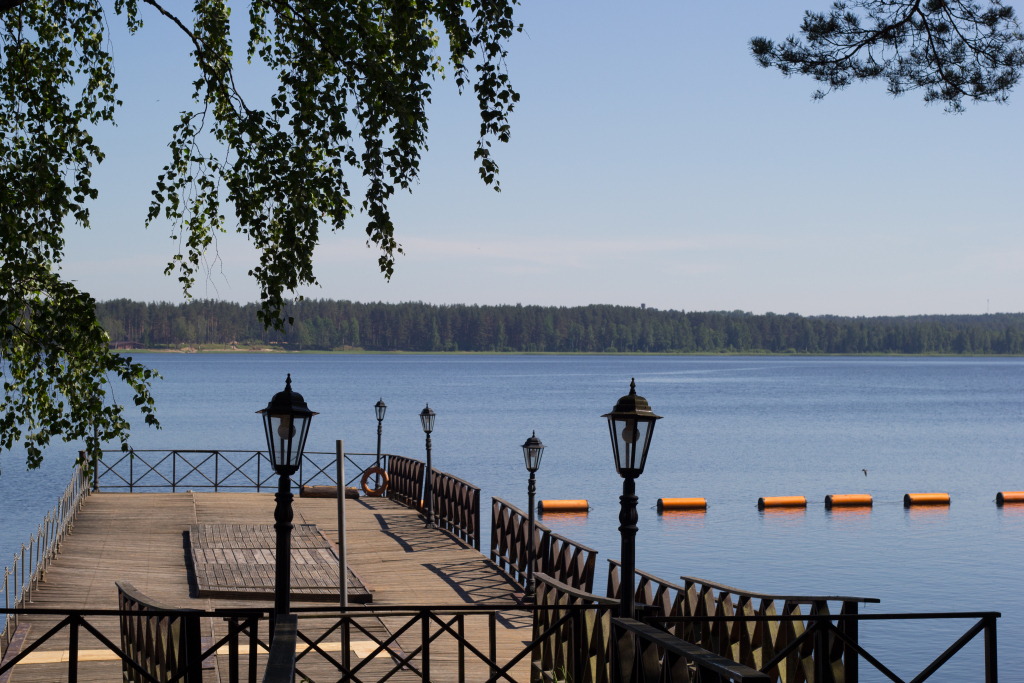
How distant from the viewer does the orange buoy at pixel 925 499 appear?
41000 millimetres

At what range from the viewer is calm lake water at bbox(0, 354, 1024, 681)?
27.9 metres

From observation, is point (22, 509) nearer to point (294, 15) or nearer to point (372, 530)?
point (372, 530)

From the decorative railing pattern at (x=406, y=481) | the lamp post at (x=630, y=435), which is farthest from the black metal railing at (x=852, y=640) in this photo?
the decorative railing pattern at (x=406, y=481)

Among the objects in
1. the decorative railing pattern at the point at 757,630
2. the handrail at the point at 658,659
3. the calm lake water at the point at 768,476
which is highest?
the handrail at the point at 658,659

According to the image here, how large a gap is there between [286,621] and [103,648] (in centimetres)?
618

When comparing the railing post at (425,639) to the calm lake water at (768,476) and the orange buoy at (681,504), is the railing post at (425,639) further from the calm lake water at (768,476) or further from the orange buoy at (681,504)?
the orange buoy at (681,504)

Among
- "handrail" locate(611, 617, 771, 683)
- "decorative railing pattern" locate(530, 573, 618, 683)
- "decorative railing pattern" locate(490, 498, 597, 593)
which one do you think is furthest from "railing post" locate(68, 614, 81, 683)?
"decorative railing pattern" locate(490, 498, 597, 593)

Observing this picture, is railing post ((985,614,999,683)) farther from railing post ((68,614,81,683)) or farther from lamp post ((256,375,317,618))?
railing post ((68,614,81,683))

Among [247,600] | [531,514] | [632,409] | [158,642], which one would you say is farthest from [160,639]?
[531,514]

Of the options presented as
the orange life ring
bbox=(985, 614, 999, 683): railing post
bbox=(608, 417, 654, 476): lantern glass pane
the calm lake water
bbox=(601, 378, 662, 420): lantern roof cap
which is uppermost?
bbox=(601, 378, 662, 420): lantern roof cap

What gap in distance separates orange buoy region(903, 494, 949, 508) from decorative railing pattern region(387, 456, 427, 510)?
22679 mm

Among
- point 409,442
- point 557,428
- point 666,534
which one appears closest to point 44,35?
point 666,534

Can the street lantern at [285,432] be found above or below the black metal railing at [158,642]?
above

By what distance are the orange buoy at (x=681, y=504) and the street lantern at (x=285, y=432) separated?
32094 millimetres
